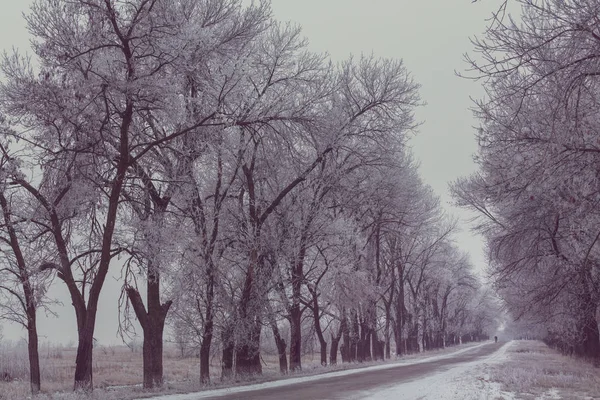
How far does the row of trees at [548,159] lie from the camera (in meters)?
9.05

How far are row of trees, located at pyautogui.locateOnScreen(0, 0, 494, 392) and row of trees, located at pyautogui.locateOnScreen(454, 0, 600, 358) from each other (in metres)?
5.71

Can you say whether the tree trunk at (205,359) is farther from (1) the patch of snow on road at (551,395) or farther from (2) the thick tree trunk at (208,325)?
(1) the patch of snow on road at (551,395)

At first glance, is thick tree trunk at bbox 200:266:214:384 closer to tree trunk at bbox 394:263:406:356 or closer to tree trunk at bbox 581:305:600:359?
tree trunk at bbox 581:305:600:359

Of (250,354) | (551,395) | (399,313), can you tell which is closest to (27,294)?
(250,354)

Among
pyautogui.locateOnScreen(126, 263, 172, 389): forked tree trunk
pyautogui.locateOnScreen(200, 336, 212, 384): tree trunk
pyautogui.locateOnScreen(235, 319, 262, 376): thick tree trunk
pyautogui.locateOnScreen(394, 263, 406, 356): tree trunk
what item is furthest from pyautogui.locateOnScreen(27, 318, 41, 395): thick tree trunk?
pyautogui.locateOnScreen(394, 263, 406, 356): tree trunk

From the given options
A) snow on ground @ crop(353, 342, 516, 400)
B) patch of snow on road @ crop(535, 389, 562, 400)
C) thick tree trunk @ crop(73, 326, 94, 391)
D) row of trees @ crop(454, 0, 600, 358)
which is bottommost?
patch of snow on road @ crop(535, 389, 562, 400)

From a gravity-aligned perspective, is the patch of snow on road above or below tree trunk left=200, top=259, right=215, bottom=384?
below

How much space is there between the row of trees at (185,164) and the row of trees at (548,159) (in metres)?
5.71

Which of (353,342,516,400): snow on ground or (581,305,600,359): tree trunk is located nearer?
(353,342,516,400): snow on ground

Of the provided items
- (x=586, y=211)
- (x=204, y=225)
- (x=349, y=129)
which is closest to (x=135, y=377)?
(x=204, y=225)

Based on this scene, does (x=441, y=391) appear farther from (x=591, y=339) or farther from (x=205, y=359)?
(x=591, y=339)

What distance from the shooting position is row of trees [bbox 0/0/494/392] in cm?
1310

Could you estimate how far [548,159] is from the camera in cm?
1097

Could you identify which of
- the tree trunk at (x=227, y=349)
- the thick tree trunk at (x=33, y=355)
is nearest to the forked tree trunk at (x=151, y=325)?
the tree trunk at (x=227, y=349)
